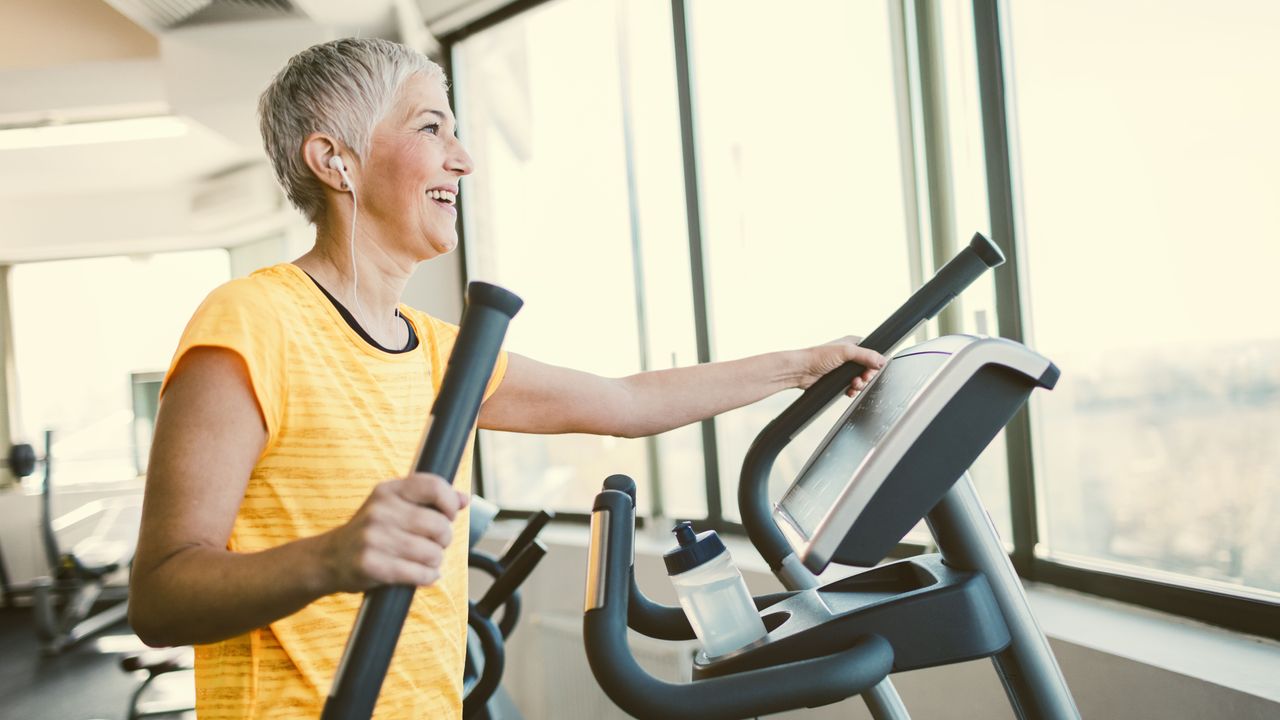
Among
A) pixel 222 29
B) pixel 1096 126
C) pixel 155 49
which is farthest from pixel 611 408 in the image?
pixel 155 49

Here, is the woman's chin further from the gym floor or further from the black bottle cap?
the gym floor

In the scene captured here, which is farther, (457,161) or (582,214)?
(582,214)

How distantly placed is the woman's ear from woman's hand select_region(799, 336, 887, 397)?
2.14ft

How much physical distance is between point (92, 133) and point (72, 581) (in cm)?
250

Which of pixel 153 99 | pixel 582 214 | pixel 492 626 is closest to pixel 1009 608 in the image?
pixel 492 626

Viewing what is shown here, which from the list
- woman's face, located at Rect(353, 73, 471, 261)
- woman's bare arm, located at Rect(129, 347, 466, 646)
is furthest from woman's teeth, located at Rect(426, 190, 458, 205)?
woman's bare arm, located at Rect(129, 347, 466, 646)

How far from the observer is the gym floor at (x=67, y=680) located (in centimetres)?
376

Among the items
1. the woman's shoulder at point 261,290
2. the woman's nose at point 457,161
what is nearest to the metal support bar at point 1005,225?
the woman's nose at point 457,161

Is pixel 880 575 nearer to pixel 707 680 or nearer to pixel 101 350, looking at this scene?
pixel 707 680

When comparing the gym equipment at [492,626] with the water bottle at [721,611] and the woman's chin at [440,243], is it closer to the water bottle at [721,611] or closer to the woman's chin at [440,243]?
the woman's chin at [440,243]

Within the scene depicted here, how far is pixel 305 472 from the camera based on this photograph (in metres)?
0.87

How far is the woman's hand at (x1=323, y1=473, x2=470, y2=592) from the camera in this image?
527 mm

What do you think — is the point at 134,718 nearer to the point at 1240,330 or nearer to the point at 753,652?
the point at 753,652

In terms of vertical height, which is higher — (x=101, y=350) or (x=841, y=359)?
(x=101, y=350)
